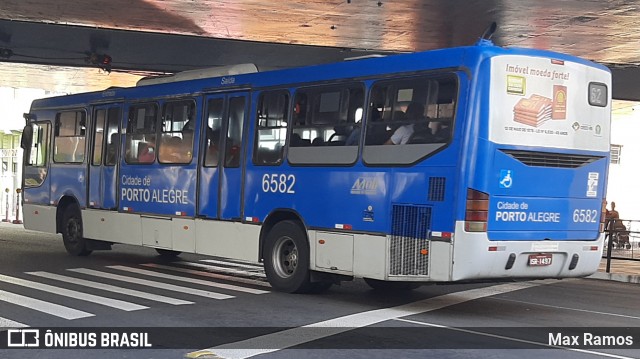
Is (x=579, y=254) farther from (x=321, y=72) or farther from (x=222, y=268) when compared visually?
(x=222, y=268)

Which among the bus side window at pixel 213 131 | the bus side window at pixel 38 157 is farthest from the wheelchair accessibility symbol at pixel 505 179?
the bus side window at pixel 38 157

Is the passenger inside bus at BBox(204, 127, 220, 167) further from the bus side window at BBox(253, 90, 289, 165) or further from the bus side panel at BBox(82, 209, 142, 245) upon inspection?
the bus side panel at BBox(82, 209, 142, 245)

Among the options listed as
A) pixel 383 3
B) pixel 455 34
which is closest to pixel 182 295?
pixel 383 3

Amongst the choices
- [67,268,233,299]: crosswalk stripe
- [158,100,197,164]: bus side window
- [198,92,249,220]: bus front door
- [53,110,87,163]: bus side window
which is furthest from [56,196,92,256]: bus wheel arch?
[198,92,249,220]: bus front door

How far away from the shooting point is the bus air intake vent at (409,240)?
10.7 metres

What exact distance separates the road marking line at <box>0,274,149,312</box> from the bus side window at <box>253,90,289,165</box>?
3265 mm

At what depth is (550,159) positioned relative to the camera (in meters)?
11.0

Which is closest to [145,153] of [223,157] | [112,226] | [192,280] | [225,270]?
[112,226]

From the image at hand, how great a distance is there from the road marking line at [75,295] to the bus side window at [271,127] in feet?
10.7

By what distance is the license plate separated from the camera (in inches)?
427

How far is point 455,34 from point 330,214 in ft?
35.9

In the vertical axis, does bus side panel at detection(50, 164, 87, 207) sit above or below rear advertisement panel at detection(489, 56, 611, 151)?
below

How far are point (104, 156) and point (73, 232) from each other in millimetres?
2036

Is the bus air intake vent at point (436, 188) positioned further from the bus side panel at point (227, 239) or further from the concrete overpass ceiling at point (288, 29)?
the concrete overpass ceiling at point (288, 29)
